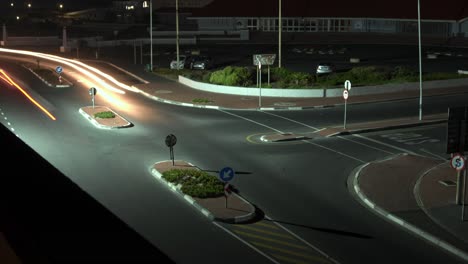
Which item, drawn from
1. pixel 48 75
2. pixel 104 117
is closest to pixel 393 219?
pixel 104 117

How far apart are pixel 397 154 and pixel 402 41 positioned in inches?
2583

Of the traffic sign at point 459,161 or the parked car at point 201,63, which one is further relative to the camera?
the parked car at point 201,63

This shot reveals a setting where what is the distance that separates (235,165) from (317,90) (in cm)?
2067

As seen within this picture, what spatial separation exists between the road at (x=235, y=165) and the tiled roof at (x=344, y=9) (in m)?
44.2


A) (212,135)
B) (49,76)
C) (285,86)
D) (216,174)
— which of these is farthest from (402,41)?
(216,174)

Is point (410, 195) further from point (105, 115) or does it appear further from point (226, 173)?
point (105, 115)

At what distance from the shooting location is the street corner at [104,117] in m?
34.0

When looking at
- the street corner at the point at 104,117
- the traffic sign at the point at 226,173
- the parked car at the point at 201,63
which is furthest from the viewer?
the parked car at the point at 201,63

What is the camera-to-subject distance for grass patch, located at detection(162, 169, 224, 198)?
68.3 ft

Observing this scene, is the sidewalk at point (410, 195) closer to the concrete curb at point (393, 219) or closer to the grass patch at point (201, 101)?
the concrete curb at point (393, 219)

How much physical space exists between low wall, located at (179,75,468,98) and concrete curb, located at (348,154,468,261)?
2062 centimetres

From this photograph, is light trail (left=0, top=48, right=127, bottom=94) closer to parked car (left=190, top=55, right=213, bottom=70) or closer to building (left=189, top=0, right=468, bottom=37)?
parked car (left=190, top=55, right=213, bottom=70)

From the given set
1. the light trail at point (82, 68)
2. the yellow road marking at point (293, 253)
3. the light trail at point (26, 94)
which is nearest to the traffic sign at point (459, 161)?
the yellow road marking at point (293, 253)

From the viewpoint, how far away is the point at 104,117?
118ft
